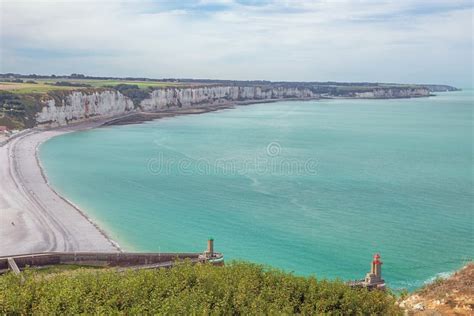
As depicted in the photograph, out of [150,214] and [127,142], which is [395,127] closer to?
[127,142]

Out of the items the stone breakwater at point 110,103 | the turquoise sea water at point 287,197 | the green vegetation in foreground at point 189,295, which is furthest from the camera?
the stone breakwater at point 110,103

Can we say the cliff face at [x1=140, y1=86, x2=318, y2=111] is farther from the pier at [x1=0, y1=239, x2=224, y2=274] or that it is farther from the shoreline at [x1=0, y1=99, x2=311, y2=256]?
the pier at [x1=0, y1=239, x2=224, y2=274]

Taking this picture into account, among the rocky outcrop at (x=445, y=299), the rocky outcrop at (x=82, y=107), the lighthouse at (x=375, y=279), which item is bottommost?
the lighthouse at (x=375, y=279)

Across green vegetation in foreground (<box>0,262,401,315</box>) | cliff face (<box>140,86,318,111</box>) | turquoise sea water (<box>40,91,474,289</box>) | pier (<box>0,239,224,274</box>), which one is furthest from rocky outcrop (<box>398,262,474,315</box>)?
cliff face (<box>140,86,318,111</box>)

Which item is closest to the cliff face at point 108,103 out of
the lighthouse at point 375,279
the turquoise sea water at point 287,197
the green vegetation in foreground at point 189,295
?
the turquoise sea water at point 287,197

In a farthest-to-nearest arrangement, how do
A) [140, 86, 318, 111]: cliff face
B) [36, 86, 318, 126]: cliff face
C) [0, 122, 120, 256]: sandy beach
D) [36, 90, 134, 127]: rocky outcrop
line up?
[140, 86, 318, 111]: cliff face, [36, 86, 318, 126]: cliff face, [36, 90, 134, 127]: rocky outcrop, [0, 122, 120, 256]: sandy beach

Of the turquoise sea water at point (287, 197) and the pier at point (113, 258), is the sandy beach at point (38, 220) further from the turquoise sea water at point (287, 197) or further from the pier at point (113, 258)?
the pier at point (113, 258)

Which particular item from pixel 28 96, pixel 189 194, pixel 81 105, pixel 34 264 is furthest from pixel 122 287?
pixel 81 105
